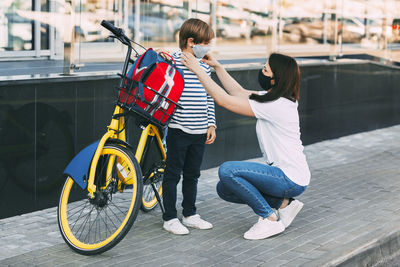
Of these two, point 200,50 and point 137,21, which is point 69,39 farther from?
point 200,50

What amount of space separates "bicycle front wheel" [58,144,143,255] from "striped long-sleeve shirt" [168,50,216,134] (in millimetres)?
590

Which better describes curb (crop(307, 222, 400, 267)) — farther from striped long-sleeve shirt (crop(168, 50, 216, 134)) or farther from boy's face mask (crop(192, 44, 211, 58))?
boy's face mask (crop(192, 44, 211, 58))

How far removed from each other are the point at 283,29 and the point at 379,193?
11.7ft

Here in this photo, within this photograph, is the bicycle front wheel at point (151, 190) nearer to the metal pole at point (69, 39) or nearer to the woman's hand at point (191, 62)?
the woman's hand at point (191, 62)

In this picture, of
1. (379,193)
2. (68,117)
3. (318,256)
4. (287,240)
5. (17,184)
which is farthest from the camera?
(379,193)

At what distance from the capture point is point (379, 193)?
295 inches

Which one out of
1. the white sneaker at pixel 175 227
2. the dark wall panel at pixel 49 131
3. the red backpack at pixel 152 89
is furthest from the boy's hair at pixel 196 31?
the white sneaker at pixel 175 227

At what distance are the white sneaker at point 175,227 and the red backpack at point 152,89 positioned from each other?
2.87 feet

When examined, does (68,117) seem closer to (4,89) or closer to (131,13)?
(4,89)

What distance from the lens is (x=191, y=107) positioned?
5660 mm

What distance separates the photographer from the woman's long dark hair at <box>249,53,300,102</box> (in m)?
5.64

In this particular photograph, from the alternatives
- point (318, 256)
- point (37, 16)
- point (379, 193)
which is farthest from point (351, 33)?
point (318, 256)

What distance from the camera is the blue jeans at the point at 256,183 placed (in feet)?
18.7

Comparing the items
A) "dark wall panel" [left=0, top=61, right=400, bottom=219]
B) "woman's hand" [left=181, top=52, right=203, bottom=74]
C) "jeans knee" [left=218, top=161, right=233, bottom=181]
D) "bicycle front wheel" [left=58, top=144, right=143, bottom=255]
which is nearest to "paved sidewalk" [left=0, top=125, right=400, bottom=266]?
"bicycle front wheel" [left=58, top=144, right=143, bottom=255]
